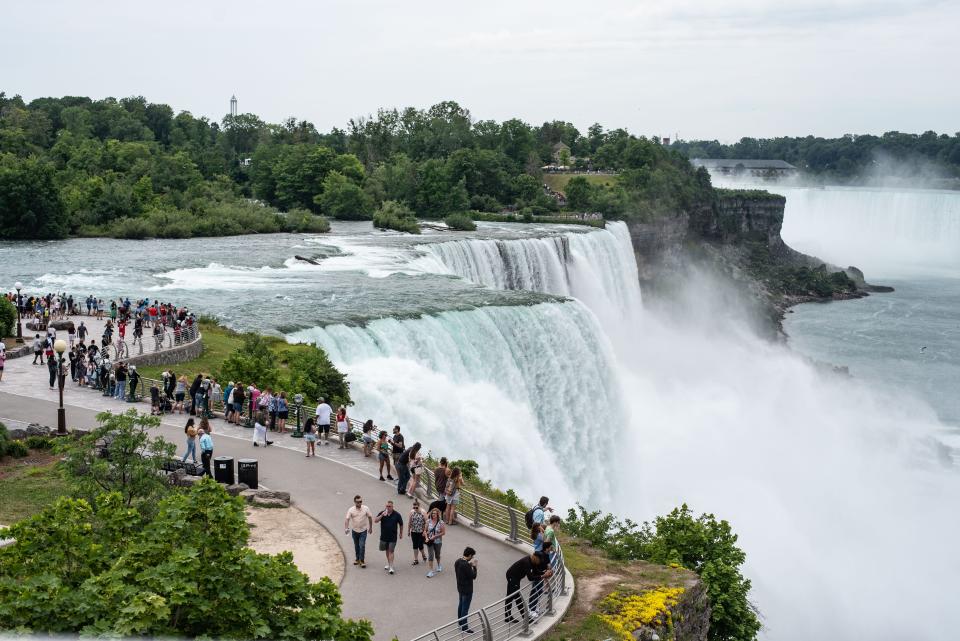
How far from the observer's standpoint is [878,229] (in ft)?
389

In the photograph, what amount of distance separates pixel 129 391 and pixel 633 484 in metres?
15.4

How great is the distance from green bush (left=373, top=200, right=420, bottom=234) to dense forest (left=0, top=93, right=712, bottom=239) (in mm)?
362

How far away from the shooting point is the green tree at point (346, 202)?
7912cm

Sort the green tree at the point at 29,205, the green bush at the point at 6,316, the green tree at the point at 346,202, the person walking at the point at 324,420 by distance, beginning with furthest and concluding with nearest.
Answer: the green tree at the point at 346,202, the green tree at the point at 29,205, the green bush at the point at 6,316, the person walking at the point at 324,420

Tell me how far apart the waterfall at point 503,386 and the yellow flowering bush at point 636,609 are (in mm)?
11100

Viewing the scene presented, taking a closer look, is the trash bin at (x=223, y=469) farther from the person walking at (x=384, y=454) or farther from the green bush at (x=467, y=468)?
the green bush at (x=467, y=468)

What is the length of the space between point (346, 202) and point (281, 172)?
11.8 meters

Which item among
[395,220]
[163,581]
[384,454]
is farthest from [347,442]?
[395,220]

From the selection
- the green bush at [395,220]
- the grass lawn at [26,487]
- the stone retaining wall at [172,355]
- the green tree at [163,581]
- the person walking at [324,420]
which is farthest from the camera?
the green bush at [395,220]

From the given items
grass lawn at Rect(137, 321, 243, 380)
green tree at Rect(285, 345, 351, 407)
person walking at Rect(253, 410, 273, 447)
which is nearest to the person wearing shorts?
person walking at Rect(253, 410, 273, 447)

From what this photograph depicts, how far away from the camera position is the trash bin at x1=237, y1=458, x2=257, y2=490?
658 inches

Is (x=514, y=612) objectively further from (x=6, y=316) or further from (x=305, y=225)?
(x=305, y=225)

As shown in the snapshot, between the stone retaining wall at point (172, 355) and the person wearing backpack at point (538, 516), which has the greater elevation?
the person wearing backpack at point (538, 516)

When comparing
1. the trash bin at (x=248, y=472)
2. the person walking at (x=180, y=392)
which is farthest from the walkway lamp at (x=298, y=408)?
the trash bin at (x=248, y=472)
